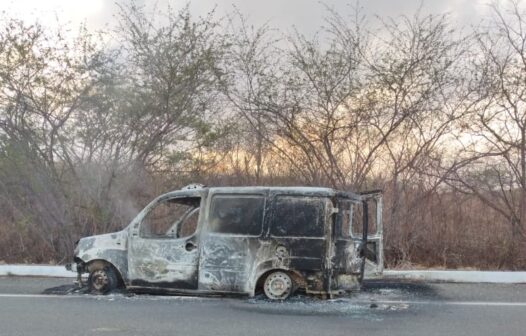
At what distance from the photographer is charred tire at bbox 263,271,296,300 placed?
27.5 feet

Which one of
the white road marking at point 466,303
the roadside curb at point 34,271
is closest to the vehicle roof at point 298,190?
the white road marking at point 466,303

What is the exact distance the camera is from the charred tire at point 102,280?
897 centimetres

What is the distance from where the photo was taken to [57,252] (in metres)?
13.1

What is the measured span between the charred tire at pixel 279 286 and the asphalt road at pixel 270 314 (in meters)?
0.16

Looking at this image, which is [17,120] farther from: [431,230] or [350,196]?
[431,230]

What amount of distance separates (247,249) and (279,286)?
0.68 metres

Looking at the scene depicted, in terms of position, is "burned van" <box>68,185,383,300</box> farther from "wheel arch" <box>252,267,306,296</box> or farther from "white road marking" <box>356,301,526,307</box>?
"white road marking" <box>356,301,526,307</box>

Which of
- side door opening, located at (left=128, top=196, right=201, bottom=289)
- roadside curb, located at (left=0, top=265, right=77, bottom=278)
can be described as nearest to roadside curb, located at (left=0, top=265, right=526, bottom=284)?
roadside curb, located at (left=0, top=265, right=77, bottom=278)

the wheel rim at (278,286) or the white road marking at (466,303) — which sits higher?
the wheel rim at (278,286)

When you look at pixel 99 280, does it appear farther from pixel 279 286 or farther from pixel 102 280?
pixel 279 286

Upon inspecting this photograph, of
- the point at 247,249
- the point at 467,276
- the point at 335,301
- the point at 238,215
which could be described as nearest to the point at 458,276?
the point at 467,276

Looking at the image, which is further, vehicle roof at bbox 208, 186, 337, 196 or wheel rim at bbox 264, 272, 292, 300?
vehicle roof at bbox 208, 186, 337, 196

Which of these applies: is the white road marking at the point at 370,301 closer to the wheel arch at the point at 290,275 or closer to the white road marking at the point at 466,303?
the white road marking at the point at 466,303

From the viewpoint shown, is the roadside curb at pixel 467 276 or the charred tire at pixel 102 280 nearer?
the charred tire at pixel 102 280
